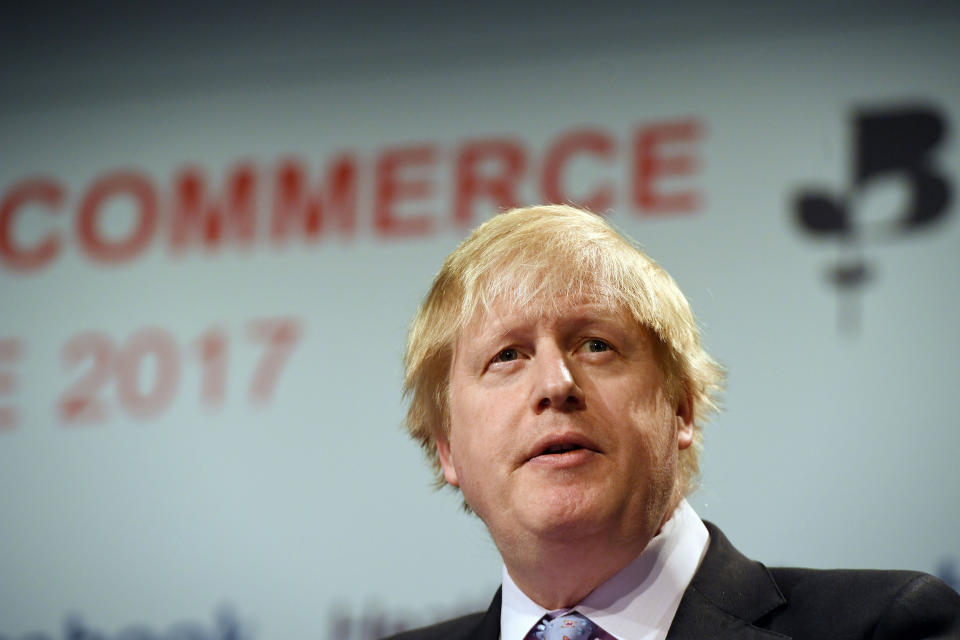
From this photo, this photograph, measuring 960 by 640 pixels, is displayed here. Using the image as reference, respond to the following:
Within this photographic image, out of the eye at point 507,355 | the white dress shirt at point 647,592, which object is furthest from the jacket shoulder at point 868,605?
the eye at point 507,355

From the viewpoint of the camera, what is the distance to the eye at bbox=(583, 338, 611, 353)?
4.82 feet

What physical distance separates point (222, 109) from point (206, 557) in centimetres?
127

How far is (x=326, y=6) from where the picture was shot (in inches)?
125

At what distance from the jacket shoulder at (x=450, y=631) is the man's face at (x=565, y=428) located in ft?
0.89

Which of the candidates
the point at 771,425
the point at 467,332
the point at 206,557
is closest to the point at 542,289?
the point at 467,332

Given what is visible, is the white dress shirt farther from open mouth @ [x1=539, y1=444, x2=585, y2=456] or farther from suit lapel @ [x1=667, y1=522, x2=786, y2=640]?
open mouth @ [x1=539, y1=444, x2=585, y2=456]

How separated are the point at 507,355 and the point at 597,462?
199 millimetres

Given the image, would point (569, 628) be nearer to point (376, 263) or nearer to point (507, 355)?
point (507, 355)

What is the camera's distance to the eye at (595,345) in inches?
57.8

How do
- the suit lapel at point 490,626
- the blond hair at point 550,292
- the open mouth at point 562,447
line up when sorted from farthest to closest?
the suit lapel at point 490,626 < the blond hair at point 550,292 < the open mouth at point 562,447

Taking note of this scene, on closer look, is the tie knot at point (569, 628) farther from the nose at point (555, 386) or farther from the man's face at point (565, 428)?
the nose at point (555, 386)

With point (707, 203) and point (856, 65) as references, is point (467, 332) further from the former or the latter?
point (856, 65)

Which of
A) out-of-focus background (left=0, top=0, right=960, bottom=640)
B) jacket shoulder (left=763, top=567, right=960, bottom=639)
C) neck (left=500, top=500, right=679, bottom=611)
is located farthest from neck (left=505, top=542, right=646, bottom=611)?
out-of-focus background (left=0, top=0, right=960, bottom=640)

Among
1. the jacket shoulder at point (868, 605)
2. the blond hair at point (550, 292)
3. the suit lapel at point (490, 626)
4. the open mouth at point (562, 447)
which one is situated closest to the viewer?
the jacket shoulder at point (868, 605)
